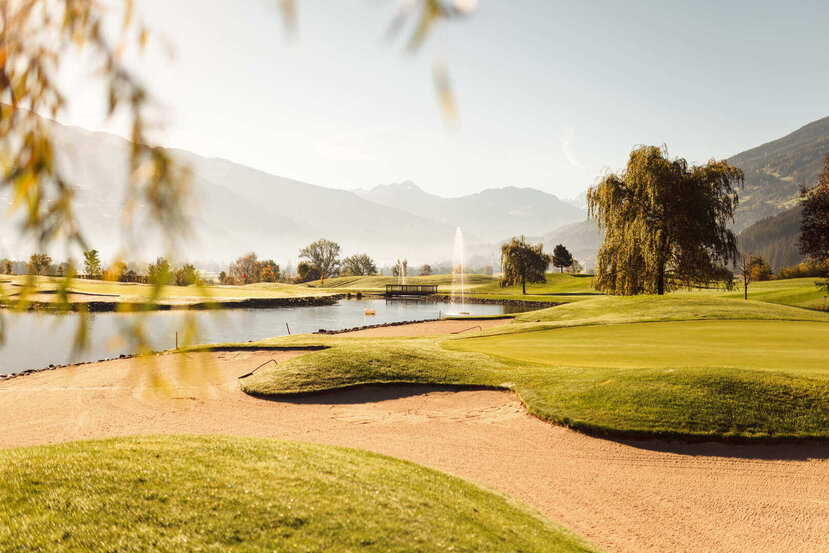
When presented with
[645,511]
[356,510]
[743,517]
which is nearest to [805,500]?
[743,517]

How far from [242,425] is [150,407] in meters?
3.18

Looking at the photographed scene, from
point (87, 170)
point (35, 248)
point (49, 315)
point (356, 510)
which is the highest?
point (87, 170)

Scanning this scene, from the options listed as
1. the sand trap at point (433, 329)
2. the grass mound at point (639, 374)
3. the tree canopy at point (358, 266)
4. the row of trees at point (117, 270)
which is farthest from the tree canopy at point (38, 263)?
the tree canopy at point (358, 266)

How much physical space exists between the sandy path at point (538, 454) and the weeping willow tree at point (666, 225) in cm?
2073

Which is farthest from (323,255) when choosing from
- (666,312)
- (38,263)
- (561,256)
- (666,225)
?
(38,263)

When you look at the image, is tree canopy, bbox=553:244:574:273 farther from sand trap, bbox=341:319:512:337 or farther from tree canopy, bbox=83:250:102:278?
tree canopy, bbox=83:250:102:278

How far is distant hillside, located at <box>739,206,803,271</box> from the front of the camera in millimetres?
157500

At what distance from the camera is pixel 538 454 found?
8.05 m

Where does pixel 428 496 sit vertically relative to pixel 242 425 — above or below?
above

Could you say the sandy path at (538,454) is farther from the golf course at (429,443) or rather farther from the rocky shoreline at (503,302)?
the rocky shoreline at (503,302)

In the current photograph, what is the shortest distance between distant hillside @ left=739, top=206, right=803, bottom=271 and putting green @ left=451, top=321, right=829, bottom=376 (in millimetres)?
172134

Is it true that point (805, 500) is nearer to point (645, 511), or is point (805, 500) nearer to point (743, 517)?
point (743, 517)

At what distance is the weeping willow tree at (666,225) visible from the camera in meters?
27.2

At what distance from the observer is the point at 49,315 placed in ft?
6.02
